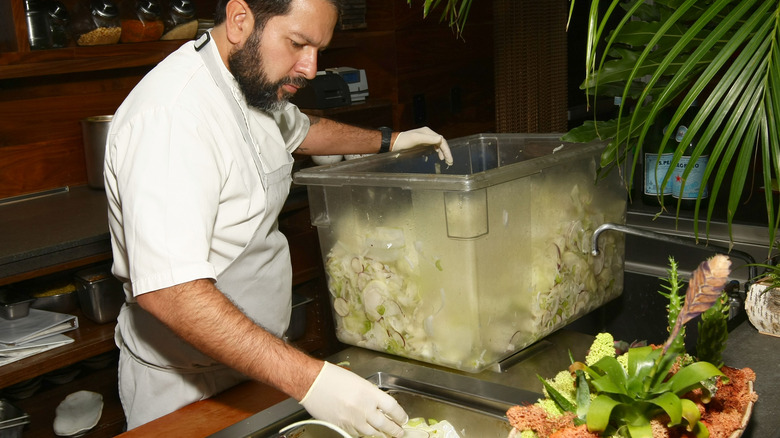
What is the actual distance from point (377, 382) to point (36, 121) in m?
1.72

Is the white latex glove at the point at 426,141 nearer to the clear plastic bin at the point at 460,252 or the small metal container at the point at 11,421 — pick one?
the clear plastic bin at the point at 460,252

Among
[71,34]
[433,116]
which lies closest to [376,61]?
[433,116]

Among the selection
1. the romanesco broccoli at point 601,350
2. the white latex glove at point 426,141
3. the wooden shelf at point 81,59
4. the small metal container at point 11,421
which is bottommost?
the small metal container at point 11,421

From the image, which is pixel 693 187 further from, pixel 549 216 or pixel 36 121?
pixel 36 121

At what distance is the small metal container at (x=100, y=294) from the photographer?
77.0 inches

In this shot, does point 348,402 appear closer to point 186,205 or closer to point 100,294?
point 186,205

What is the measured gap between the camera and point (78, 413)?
199cm

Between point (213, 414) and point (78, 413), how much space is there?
3.37 ft

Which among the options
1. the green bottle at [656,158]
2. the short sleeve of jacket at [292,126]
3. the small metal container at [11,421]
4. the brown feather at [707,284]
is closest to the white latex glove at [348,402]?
the brown feather at [707,284]

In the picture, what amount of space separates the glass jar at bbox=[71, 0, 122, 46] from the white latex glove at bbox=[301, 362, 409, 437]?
1636 mm

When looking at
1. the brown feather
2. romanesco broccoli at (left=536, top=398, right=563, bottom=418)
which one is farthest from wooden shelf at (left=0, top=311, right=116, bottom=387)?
the brown feather

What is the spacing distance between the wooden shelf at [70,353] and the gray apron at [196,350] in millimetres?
404

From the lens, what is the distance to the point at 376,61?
123 inches

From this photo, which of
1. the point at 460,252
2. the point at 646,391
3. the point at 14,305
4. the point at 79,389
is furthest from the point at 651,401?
the point at 79,389
